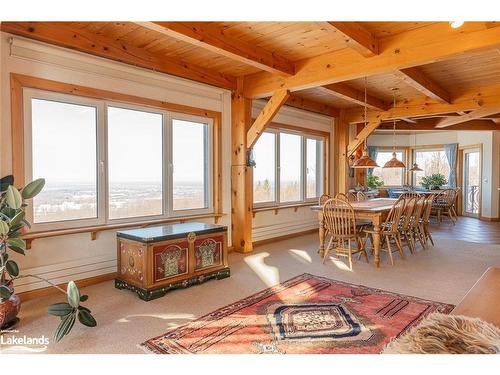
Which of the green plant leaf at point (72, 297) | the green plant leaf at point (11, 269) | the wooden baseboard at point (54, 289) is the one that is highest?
the green plant leaf at point (11, 269)

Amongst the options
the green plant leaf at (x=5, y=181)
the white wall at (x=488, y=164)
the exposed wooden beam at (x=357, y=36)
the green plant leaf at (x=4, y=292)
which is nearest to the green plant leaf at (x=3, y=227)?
the green plant leaf at (x=4, y=292)

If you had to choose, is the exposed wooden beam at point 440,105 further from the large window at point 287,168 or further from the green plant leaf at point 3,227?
the green plant leaf at point 3,227

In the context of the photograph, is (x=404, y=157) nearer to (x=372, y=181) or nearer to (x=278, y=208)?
(x=372, y=181)

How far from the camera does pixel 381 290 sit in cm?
348

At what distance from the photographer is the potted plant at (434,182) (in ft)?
30.3

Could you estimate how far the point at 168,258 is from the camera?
3473 millimetres

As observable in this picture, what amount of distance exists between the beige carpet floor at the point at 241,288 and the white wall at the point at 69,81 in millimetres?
277

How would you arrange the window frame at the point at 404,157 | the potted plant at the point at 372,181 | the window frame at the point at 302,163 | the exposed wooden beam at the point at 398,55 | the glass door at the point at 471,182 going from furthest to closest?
the window frame at the point at 404,157 < the potted plant at the point at 372,181 < the glass door at the point at 471,182 < the window frame at the point at 302,163 < the exposed wooden beam at the point at 398,55

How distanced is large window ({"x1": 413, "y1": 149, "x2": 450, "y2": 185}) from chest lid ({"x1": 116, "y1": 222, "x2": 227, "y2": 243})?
8381 mm

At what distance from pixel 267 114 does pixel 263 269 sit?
212 centimetres

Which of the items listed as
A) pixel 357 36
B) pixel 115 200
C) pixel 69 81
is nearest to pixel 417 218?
pixel 357 36

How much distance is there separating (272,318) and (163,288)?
1162mm
